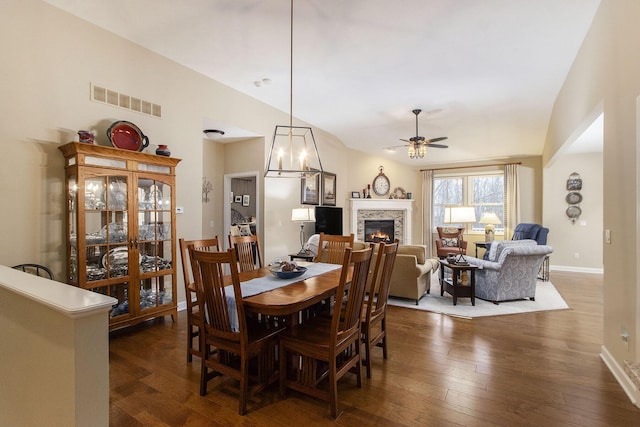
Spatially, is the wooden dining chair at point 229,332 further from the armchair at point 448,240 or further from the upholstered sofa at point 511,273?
the armchair at point 448,240

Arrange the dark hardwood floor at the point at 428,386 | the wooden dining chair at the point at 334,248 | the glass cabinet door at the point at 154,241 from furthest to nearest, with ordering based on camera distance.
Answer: the wooden dining chair at the point at 334,248 → the glass cabinet door at the point at 154,241 → the dark hardwood floor at the point at 428,386

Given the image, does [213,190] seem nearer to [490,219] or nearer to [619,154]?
[619,154]

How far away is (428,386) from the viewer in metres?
2.30

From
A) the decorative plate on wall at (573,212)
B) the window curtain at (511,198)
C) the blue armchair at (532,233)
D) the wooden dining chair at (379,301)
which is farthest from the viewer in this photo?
the window curtain at (511,198)

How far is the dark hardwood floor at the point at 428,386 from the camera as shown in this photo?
1951 millimetres

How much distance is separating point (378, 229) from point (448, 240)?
71.5 inches

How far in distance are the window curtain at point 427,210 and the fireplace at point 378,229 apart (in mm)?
879

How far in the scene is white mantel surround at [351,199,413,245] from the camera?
8.08 meters

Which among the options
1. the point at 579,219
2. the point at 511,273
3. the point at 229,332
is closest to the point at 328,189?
the point at 511,273

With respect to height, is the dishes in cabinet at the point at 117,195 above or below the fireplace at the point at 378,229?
above

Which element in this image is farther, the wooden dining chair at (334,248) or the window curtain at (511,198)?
the window curtain at (511,198)

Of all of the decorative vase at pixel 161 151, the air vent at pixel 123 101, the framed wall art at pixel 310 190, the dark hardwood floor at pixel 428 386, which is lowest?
the dark hardwood floor at pixel 428 386

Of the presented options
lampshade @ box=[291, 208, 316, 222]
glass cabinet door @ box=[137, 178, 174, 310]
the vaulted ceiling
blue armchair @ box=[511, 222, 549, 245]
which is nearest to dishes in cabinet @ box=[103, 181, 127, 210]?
glass cabinet door @ box=[137, 178, 174, 310]

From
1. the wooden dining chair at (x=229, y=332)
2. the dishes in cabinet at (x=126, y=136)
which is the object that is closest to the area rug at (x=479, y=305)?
the wooden dining chair at (x=229, y=332)
